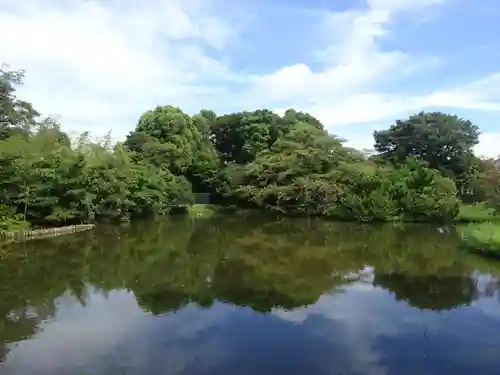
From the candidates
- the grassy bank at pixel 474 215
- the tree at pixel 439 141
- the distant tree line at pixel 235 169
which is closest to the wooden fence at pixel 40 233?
the distant tree line at pixel 235 169

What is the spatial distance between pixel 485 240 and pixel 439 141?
21043mm

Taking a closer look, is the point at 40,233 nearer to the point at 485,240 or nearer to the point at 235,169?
the point at 235,169

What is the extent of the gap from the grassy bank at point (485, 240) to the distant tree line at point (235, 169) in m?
2.13

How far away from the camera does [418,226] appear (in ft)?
93.9

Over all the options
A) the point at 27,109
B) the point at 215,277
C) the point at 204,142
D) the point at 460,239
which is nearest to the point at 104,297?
the point at 215,277

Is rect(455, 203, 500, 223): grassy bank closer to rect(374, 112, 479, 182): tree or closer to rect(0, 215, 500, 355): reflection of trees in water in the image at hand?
rect(0, 215, 500, 355): reflection of trees in water

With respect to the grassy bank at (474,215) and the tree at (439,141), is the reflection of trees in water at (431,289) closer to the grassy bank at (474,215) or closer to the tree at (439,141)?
the grassy bank at (474,215)

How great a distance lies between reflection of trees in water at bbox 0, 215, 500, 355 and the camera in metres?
13.1

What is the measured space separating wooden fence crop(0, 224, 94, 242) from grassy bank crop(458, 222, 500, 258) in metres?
18.6

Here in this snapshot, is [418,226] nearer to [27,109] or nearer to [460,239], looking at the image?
[460,239]

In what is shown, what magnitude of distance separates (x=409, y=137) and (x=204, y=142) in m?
18.0

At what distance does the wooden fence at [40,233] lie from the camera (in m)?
21.5

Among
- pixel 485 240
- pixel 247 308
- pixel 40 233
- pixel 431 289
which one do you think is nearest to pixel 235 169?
pixel 40 233

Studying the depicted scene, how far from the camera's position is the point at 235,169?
129 feet
